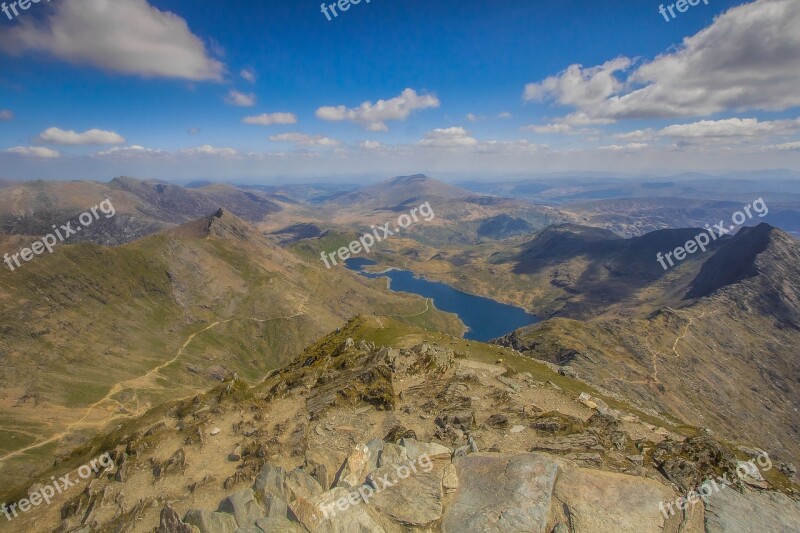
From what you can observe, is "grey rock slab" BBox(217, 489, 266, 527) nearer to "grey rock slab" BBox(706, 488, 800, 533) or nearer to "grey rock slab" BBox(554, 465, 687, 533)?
"grey rock slab" BBox(554, 465, 687, 533)

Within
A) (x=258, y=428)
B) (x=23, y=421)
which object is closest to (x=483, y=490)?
(x=258, y=428)

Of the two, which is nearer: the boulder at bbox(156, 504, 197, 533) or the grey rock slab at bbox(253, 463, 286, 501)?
the boulder at bbox(156, 504, 197, 533)

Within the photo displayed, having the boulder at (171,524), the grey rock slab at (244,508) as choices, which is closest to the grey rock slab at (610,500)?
the grey rock slab at (244,508)

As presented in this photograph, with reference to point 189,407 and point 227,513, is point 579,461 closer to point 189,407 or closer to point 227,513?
point 227,513

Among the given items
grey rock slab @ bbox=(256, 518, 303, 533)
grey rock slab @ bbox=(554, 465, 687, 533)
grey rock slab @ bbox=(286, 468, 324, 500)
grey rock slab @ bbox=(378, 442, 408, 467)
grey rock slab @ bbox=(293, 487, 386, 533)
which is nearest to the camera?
grey rock slab @ bbox=(256, 518, 303, 533)
